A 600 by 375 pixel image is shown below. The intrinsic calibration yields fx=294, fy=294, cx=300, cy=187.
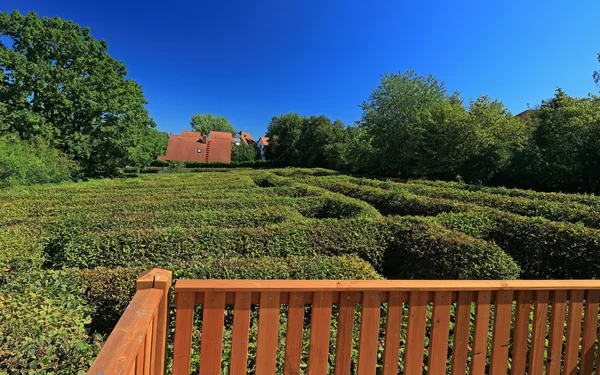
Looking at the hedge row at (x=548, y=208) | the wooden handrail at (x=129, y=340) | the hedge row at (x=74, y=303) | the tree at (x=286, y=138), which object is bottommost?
the hedge row at (x=74, y=303)

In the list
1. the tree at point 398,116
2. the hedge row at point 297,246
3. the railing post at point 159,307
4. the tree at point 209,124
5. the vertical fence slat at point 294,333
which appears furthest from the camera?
the tree at point 209,124

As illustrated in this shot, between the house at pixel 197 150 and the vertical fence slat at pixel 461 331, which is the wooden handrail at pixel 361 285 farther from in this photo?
the house at pixel 197 150

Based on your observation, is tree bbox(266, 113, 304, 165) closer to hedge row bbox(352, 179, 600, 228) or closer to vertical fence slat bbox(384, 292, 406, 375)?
hedge row bbox(352, 179, 600, 228)

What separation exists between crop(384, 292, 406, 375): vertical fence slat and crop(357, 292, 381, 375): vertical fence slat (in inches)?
2.6

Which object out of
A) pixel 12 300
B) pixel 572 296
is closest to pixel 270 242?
pixel 12 300

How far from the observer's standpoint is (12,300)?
8.03 feet

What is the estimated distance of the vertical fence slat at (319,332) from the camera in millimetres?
1591

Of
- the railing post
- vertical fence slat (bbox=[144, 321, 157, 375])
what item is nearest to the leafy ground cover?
the railing post

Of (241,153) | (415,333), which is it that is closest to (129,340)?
(415,333)

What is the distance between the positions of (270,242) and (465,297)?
11.3ft

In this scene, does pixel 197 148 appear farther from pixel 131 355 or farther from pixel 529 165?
pixel 131 355

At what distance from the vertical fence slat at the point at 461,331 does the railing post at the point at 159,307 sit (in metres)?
1.60

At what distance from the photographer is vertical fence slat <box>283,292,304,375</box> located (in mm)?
1579

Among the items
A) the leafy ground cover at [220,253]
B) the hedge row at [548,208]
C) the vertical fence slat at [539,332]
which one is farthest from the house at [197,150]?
the vertical fence slat at [539,332]
